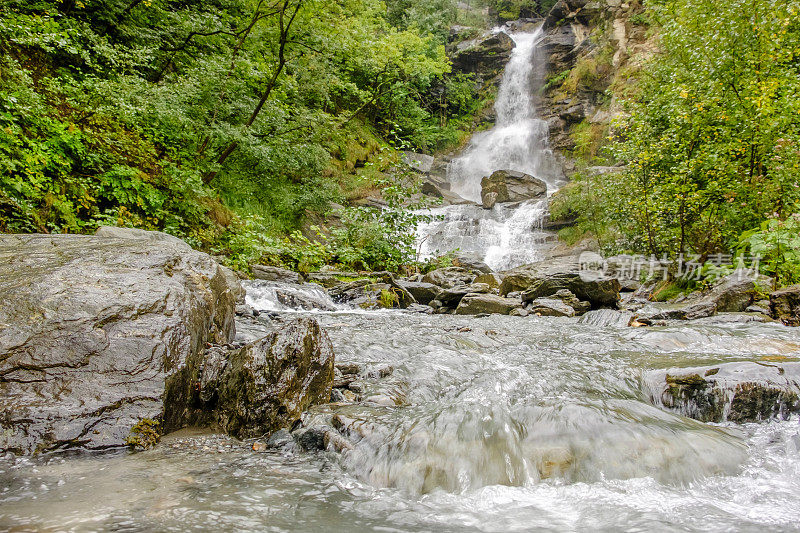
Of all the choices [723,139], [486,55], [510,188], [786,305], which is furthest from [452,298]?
[486,55]

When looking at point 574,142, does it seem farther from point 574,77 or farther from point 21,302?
point 21,302

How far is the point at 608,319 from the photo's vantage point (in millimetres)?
6801

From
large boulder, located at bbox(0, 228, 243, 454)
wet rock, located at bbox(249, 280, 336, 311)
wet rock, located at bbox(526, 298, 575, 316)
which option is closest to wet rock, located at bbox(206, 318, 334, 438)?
large boulder, located at bbox(0, 228, 243, 454)

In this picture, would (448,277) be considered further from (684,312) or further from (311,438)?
(311,438)

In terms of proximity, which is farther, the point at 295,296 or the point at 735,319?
the point at 295,296

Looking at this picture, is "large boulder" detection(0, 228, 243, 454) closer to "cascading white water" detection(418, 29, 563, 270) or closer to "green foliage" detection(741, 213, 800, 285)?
"green foliage" detection(741, 213, 800, 285)

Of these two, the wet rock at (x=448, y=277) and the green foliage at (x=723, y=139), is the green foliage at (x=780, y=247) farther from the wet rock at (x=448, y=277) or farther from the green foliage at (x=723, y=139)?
the wet rock at (x=448, y=277)

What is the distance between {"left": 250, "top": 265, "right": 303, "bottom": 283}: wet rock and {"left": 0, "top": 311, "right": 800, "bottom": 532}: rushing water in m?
6.73

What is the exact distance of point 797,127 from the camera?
24.7 ft

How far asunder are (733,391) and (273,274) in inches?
340

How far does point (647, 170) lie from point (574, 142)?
52.8 ft

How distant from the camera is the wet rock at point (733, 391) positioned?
3035mm

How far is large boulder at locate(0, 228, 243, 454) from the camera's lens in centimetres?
219

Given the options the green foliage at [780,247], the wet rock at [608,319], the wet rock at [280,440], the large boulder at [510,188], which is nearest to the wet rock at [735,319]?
the wet rock at [608,319]
